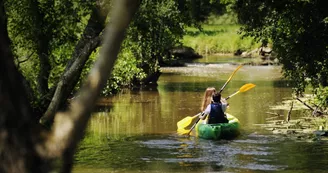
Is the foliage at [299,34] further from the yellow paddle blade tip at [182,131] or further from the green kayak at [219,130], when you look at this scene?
the yellow paddle blade tip at [182,131]

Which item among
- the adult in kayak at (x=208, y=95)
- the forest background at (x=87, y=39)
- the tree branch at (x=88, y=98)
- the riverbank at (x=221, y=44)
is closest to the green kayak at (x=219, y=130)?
the adult in kayak at (x=208, y=95)

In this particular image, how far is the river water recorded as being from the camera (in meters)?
13.3

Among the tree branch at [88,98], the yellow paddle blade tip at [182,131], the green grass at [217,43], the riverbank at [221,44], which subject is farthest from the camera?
the green grass at [217,43]

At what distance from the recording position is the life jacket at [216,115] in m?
17.0

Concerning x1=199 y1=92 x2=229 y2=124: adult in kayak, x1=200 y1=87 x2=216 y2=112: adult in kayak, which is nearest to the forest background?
x1=200 y1=87 x2=216 y2=112: adult in kayak

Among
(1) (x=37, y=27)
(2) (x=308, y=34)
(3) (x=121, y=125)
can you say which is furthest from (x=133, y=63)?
(2) (x=308, y=34)

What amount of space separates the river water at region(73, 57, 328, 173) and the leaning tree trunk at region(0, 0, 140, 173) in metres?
9.81

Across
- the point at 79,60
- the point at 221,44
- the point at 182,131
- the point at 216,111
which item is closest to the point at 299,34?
the point at 216,111

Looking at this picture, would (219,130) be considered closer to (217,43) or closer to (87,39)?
(87,39)

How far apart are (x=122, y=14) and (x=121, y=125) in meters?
17.3

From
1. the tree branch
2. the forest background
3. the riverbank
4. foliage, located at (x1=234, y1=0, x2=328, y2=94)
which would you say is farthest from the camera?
the riverbank

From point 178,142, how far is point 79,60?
493 centimetres

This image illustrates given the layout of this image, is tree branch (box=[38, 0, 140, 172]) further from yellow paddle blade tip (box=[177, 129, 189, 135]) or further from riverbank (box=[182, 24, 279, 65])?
riverbank (box=[182, 24, 279, 65])

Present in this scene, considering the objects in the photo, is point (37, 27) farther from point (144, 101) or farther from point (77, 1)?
point (144, 101)
